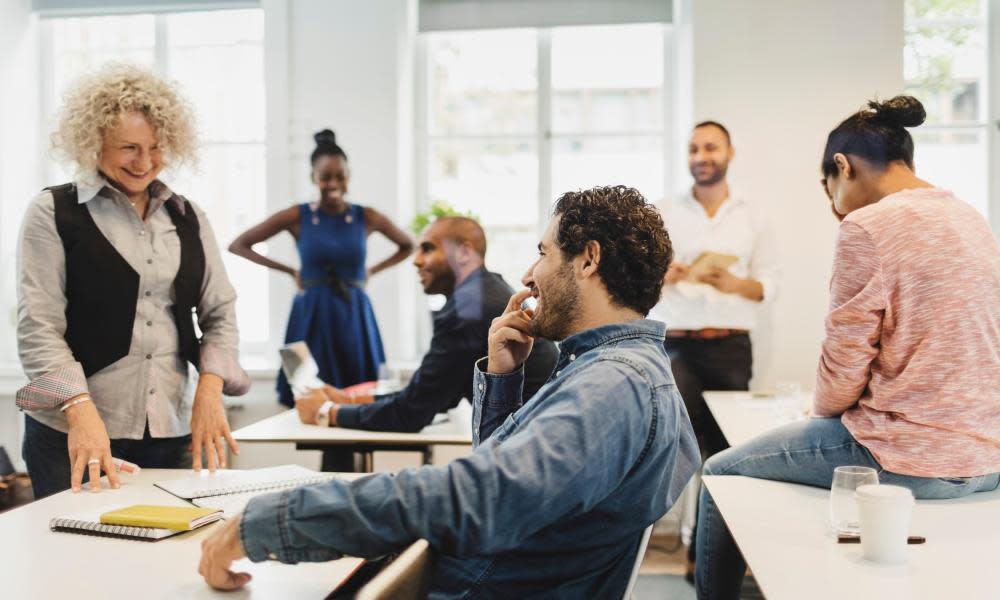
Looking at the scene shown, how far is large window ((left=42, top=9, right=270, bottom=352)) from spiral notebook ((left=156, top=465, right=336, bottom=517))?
11.6 ft

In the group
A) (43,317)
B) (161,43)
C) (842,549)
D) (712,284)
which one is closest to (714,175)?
(712,284)

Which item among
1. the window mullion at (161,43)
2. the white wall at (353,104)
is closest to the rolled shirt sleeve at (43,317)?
the white wall at (353,104)

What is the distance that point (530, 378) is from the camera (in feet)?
8.91

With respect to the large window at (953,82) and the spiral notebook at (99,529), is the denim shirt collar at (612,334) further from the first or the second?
the large window at (953,82)

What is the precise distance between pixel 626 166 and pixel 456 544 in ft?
14.2

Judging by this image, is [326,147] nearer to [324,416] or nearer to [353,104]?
[353,104]

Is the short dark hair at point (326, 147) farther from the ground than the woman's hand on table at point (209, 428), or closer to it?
farther from the ground

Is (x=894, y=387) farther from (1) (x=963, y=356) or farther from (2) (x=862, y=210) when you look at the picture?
(2) (x=862, y=210)

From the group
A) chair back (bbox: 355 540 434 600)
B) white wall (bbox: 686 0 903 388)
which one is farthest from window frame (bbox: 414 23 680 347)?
chair back (bbox: 355 540 434 600)

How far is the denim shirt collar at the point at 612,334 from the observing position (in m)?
1.48

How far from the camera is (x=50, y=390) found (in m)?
1.93

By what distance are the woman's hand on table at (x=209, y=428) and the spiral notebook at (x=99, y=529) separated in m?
0.45

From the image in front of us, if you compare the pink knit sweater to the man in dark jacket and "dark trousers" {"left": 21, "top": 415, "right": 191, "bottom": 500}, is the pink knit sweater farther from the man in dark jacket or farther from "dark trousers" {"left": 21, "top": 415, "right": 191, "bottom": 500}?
"dark trousers" {"left": 21, "top": 415, "right": 191, "bottom": 500}

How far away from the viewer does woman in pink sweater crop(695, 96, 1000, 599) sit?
197 centimetres
